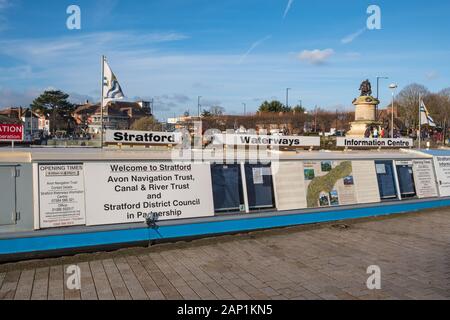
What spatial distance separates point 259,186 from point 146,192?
6.80ft

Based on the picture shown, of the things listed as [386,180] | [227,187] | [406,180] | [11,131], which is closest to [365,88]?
[406,180]

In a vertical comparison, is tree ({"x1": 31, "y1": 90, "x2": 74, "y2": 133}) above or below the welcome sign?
above

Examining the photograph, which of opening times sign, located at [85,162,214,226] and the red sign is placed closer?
opening times sign, located at [85,162,214,226]

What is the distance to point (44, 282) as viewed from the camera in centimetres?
512

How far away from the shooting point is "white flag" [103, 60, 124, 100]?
11.5 meters

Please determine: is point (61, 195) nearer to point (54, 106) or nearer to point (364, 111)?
point (364, 111)

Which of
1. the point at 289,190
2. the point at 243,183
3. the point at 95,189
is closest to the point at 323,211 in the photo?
the point at 289,190

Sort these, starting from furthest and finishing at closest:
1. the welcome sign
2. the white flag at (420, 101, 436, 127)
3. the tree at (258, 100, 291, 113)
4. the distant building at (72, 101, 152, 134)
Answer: the distant building at (72, 101, 152, 134)
the tree at (258, 100, 291, 113)
the white flag at (420, 101, 436, 127)
the welcome sign

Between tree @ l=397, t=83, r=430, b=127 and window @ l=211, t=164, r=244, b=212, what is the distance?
152 ft

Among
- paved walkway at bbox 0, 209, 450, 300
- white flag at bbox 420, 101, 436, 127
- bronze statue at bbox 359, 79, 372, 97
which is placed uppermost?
bronze statue at bbox 359, 79, 372, 97

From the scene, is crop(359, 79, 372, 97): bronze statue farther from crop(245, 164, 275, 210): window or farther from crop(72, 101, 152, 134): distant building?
crop(72, 101, 152, 134): distant building

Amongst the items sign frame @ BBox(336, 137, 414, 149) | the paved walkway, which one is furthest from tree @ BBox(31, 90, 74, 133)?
the paved walkway
